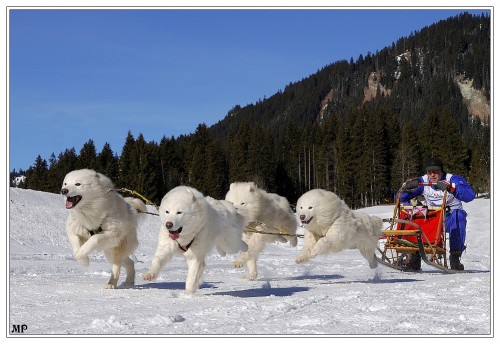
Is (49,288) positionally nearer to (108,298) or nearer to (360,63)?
(108,298)

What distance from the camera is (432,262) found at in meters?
8.24

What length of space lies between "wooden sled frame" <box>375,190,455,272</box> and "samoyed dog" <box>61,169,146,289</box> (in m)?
3.30

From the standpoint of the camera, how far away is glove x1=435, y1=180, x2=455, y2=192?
8430 mm

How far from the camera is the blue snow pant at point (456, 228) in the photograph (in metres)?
8.84

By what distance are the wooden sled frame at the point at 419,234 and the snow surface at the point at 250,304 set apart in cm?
32

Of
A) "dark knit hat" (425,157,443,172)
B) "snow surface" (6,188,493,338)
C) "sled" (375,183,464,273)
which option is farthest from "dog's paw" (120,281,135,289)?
"dark knit hat" (425,157,443,172)

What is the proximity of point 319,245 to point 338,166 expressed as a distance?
149ft

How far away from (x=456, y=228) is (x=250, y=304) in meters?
4.70

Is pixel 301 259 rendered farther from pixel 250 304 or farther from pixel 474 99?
pixel 474 99


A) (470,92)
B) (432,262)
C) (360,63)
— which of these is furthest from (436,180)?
(360,63)

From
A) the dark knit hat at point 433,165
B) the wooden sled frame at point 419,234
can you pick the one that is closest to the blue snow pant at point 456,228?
the wooden sled frame at point 419,234

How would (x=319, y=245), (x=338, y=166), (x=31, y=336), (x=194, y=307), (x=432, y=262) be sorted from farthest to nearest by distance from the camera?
(x=338, y=166) < (x=432, y=262) < (x=319, y=245) < (x=194, y=307) < (x=31, y=336)

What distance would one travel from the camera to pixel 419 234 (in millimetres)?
8180

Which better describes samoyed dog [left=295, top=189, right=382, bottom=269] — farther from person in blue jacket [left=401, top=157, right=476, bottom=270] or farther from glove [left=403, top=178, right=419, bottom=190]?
person in blue jacket [left=401, top=157, right=476, bottom=270]
